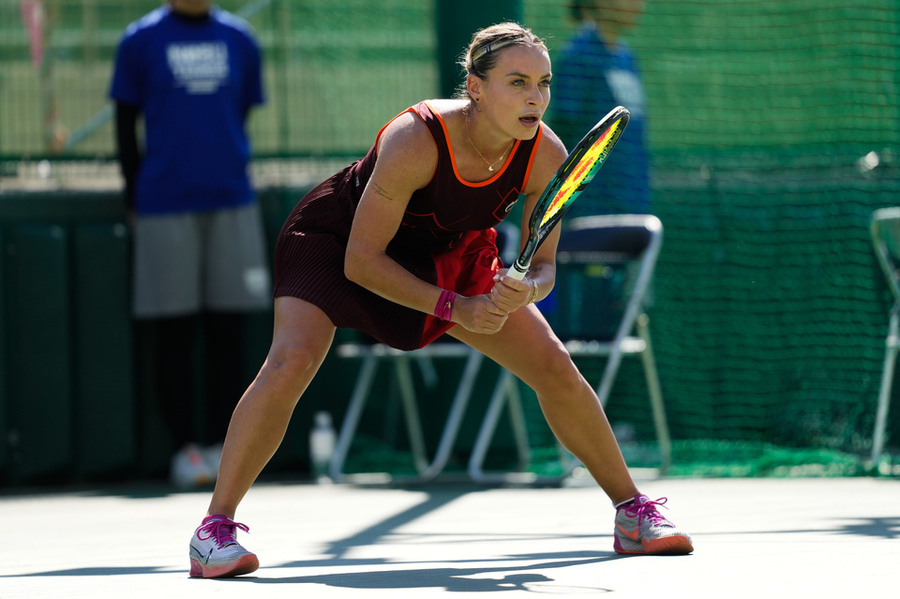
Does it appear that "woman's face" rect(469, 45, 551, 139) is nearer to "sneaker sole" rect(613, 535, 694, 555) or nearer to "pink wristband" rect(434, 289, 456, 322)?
"pink wristband" rect(434, 289, 456, 322)

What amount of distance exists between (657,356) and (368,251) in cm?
393

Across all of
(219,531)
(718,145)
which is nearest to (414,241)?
Result: (219,531)

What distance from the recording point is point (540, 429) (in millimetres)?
6699

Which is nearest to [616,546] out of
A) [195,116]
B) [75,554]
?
[75,554]

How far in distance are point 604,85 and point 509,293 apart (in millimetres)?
3428

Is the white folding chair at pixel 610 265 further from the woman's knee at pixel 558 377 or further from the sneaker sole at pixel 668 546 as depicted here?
the sneaker sole at pixel 668 546

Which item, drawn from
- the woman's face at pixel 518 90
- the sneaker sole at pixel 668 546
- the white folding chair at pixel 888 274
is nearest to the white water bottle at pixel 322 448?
the white folding chair at pixel 888 274

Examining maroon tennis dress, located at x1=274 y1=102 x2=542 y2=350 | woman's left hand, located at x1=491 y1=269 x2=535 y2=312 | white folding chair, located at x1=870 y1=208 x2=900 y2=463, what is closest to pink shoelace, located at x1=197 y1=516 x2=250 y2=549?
maroon tennis dress, located at x1=274 y1=102 x2=542 y2=350

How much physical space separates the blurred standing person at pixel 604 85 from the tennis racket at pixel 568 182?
3.04 meters

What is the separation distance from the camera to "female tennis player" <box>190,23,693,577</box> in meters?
3.41

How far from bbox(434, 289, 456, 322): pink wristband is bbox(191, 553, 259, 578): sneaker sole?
862 mm

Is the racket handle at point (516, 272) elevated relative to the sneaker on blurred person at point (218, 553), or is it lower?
elevated

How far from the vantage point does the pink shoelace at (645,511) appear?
358 cm

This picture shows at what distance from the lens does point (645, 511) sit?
142 inches
